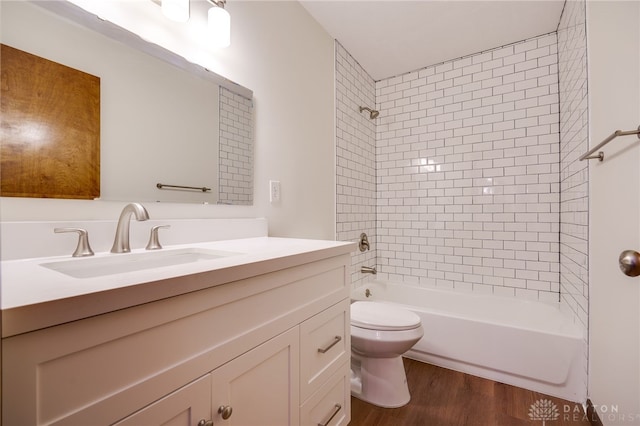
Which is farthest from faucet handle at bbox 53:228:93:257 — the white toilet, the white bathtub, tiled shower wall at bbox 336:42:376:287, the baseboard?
the baseboard

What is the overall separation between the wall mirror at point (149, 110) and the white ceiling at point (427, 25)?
1.10 metres

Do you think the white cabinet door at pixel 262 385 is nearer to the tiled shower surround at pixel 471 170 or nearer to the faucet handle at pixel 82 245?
the faucet handle at pixel 82 245

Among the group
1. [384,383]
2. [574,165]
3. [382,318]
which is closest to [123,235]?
[382,318]

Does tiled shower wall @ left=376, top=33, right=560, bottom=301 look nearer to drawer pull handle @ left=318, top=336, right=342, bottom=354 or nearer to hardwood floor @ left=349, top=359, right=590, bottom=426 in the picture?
hardwood floor @ left=349, top=359, right=590, bottom=426

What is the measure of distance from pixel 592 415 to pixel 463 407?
0.59 m

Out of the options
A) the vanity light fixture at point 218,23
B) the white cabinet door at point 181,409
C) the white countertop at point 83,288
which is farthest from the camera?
the vanity light fixture at point 218,23

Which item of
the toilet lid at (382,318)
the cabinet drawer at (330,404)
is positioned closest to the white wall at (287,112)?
the toilet lid at (382,318)

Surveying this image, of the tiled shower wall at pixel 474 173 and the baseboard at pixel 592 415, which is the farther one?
the tiled shower wall at pixel 474 173

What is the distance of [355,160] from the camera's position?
8.50 ft

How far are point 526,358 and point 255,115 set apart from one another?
2.12 m

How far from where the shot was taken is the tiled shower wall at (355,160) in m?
2.37

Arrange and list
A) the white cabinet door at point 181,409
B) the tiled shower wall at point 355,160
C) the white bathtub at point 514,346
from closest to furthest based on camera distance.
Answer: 1. the white cabinet door at point 181,409
2. the white bathtub at point 514,346
3. the tiled shower wall at point 355,160

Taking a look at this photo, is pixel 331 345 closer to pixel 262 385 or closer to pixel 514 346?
pixel 262 385

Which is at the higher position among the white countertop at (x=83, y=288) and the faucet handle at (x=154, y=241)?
the faucet handle at (x=154, y=241)
